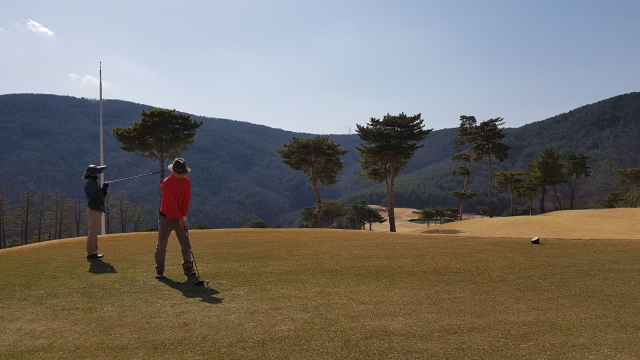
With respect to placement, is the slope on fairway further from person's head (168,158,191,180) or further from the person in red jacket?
person's head (168,158,191,180)

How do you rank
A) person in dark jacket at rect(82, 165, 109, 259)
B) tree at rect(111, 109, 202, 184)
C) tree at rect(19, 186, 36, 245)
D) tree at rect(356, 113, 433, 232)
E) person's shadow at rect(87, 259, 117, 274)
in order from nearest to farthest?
person's shadow at rect(87, 259, 117, 274) < person in dark jacket at rect(82, 165, 109, 259) < tree at rect(111, 109, 202, 184) < tree at rect(356, 113, 433, 232) < tree at rect(19, 186, 36, 245)

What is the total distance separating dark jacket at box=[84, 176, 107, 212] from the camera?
9.78 metres

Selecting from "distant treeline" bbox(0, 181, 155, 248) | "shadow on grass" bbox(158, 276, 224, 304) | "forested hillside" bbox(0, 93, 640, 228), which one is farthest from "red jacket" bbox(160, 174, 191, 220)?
"forested hillside" bbox(0, 93, 640, 228)

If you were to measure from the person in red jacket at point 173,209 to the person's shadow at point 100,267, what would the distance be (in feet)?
4.82

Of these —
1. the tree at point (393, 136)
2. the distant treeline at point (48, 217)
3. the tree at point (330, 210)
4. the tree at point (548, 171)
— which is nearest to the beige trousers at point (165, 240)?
the tree at point (393, 136)

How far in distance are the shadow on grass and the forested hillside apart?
109 meters

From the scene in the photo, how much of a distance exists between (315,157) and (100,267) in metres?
32.0

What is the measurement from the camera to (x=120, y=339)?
4.38 m

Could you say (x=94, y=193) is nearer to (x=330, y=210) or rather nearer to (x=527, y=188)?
(x=527, y=188)

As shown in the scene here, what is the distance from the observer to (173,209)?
746cm

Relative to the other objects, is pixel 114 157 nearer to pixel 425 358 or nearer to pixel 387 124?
pixel 387 124

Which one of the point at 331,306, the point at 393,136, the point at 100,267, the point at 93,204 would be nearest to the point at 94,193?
the point at 93,204

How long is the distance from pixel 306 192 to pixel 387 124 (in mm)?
134555

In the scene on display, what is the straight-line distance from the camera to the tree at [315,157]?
3934 centimetres
